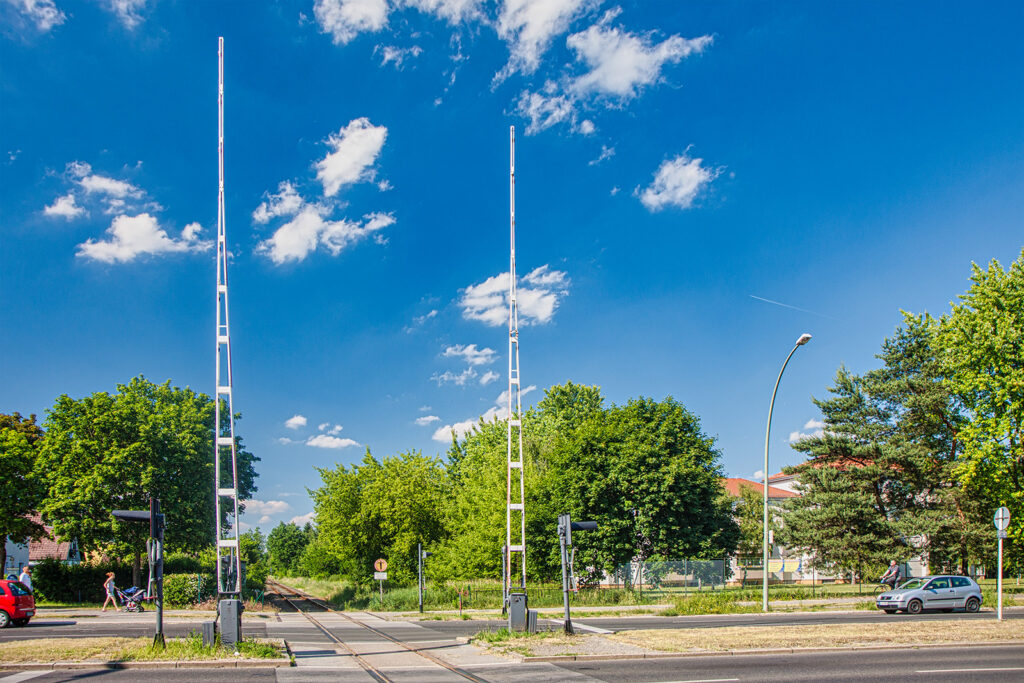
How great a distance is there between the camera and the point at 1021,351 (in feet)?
114

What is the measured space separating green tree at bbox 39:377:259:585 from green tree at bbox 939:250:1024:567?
39.6 meters

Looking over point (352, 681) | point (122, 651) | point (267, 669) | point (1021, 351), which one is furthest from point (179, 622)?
point (1021, 351)

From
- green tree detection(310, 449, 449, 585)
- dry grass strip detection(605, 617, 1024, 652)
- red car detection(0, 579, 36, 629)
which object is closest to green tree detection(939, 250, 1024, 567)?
dry grass strip detection(605, 617, 1024, 652)

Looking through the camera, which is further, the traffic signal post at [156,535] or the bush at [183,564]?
the bush at [183,564]

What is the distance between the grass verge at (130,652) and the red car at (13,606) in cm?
926

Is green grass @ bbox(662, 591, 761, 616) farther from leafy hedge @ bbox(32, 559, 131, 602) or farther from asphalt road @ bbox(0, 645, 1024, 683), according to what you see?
leafy hedge @ bbox(32, 559, 131, 602)

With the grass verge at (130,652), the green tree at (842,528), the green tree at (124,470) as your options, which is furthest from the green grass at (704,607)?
the green tree at (124,470)

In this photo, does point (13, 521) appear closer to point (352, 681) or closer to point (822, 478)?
point (352, 681)

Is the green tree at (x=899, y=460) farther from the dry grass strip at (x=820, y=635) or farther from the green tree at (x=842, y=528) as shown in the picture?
the dry grass strip at (x=820, y=635)

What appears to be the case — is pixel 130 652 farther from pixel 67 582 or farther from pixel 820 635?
pixel 67 582

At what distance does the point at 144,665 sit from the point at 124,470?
1080 inches

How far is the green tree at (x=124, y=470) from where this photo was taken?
123 feet

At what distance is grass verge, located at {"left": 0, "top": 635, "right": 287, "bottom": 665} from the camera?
14253mm

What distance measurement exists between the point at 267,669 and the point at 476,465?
49523mm
